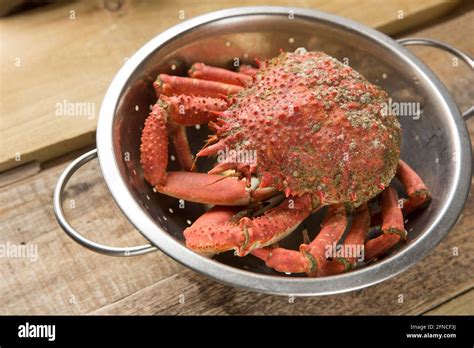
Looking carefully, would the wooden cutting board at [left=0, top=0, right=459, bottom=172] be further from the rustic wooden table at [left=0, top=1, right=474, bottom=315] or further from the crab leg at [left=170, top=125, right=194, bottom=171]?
the crab leg at [left=170, top=125, right=194, bottom=171]

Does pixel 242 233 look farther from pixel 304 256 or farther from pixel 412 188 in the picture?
pixel 412 188

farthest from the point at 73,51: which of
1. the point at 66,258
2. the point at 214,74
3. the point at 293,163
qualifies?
the point at 293,163

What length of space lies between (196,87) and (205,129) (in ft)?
0.34

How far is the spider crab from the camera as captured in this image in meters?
0.97

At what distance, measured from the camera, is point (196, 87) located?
1.14 m

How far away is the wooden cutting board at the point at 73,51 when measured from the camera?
1.25 meters

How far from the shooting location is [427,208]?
1.06m

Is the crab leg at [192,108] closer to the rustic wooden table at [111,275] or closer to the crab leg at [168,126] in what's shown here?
the crab leg at [168,126]

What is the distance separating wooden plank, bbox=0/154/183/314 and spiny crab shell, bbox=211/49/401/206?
0.92 feet

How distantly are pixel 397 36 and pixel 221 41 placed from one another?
0.51 m

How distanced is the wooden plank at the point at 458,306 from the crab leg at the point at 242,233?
0.31m

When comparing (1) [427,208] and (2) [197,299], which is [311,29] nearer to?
(1) [427,208]

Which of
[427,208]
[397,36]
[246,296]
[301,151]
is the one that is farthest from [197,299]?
[397,36]

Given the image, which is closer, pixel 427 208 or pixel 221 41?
pixel 427 208
